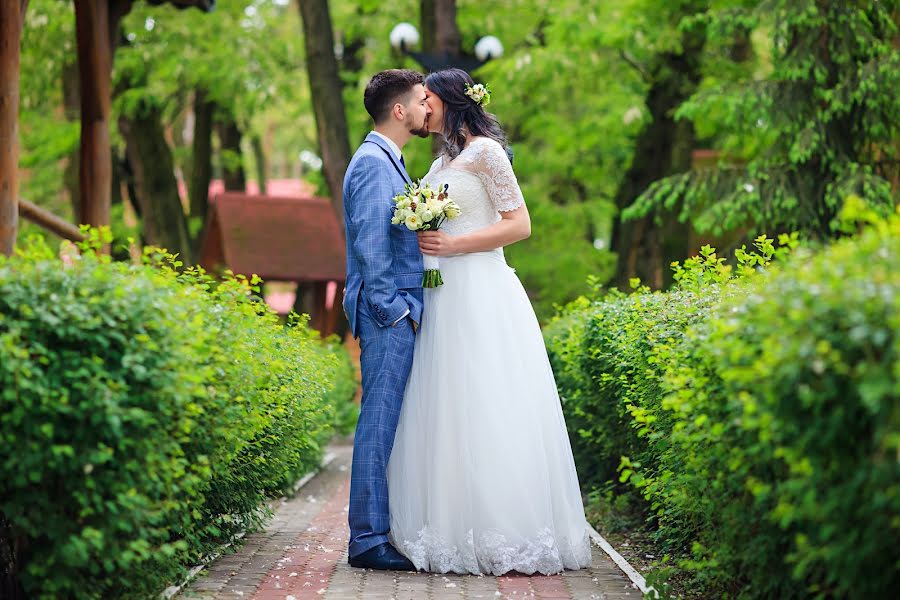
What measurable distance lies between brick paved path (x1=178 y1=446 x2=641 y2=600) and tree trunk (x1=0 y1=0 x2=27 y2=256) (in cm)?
396

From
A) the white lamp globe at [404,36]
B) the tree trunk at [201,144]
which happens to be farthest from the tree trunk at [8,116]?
the tree trunk at [201,144]

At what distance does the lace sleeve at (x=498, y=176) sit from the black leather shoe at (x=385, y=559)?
186cm

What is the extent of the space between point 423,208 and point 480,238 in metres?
0.42

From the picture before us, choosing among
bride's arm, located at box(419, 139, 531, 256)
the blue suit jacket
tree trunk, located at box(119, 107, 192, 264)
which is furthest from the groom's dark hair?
tree trunk, located at box(119, 107, 192, 264)

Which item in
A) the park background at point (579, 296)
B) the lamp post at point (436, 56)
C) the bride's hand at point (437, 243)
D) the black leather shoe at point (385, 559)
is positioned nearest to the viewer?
the park background at point (579, 296)

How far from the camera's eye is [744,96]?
533 inches

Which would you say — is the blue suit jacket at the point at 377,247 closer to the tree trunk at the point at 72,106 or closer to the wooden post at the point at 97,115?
the wooden post at the point at 97,115

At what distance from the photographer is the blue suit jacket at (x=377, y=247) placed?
6.08 meters

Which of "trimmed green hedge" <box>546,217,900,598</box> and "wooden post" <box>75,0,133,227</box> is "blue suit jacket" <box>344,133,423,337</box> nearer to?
"trimmed green hedge" <box>546,217,900,598</box>

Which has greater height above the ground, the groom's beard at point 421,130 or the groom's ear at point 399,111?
the groom's ear at point 399,111

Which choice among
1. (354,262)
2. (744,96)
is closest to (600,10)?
(744,96)

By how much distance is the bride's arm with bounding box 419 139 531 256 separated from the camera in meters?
6.21

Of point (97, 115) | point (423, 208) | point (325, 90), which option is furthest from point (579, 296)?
point (325, 90)

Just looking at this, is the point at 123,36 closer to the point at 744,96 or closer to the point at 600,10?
the point at 600,10
